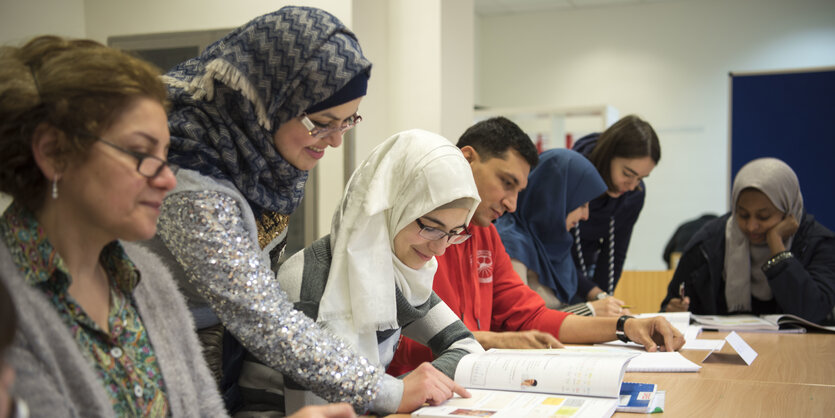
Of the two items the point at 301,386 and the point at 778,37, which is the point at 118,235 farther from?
the point at 778,37

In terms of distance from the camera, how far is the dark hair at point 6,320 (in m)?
0.56

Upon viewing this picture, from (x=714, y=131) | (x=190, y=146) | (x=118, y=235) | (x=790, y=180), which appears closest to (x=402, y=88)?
(x=790, y=180)

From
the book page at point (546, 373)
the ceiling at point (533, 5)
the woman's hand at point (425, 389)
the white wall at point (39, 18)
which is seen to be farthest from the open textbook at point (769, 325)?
the ceiling at point (533, 5)

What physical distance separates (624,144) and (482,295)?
4.19 feet

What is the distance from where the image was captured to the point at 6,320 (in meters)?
0.57

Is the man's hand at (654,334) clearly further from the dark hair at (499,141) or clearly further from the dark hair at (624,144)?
the dark hair at (624,144)

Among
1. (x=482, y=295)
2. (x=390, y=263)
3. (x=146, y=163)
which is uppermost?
(x=146, y=163)

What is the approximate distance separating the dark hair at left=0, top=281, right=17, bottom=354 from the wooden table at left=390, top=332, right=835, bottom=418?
85 cm

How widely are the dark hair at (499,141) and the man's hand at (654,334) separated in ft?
Result: 1.93

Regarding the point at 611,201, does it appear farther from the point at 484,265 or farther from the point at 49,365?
the point at 49,365

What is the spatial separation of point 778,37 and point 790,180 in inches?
180

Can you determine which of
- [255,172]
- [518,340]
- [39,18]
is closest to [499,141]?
[518,340]

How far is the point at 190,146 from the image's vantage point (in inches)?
50.3

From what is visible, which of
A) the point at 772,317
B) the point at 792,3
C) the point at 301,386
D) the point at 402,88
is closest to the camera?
the point at 301,386
